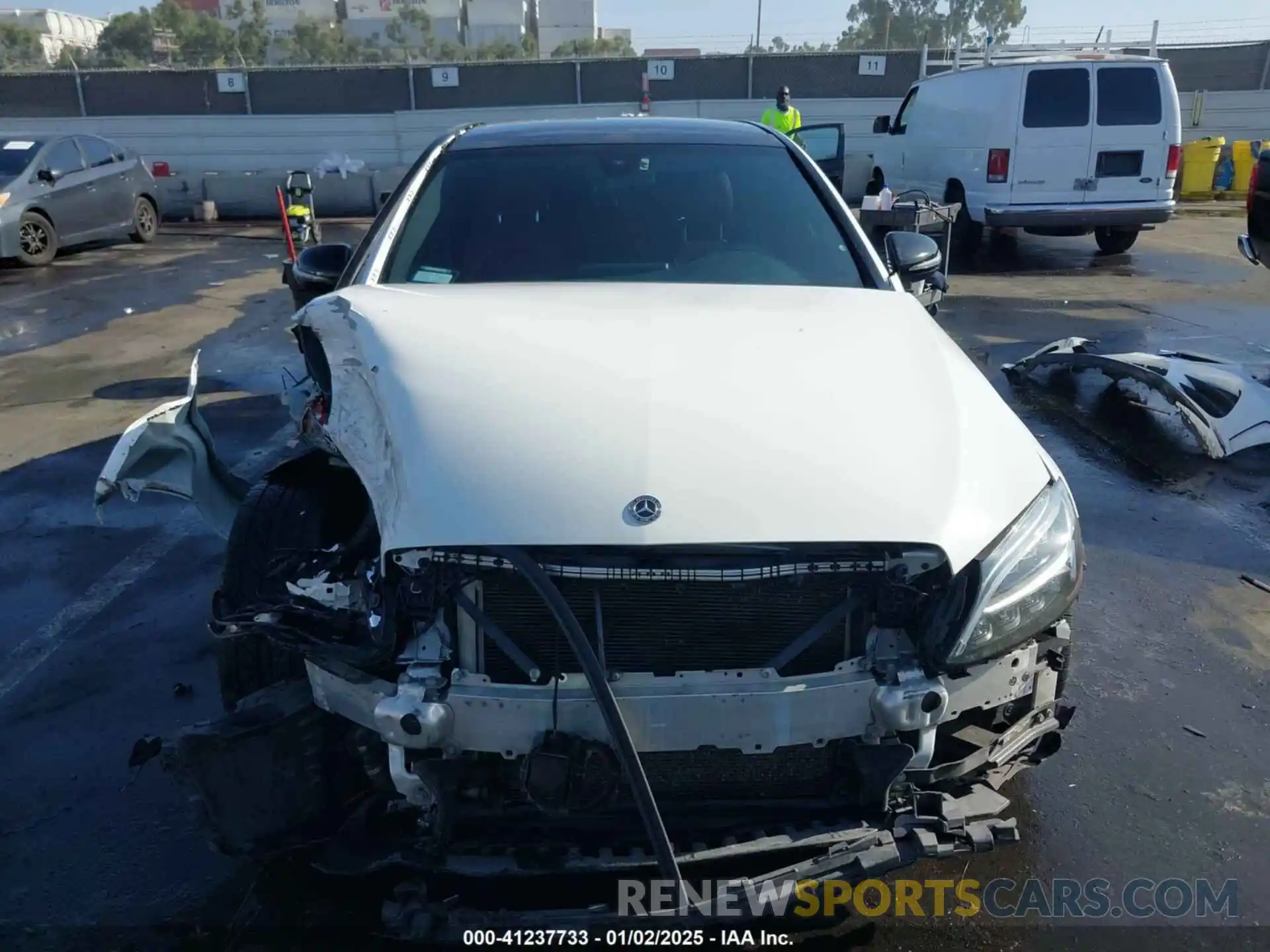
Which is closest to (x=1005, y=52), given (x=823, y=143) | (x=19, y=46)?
(x=823, y=143)

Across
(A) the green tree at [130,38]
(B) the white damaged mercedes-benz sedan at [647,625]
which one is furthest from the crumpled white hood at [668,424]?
(A) the green tree at [130,38]

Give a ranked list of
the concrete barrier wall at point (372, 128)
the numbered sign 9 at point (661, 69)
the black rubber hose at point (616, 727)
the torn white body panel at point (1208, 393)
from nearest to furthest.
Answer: the black rubber hose at point (616, 727) → the torn white body panel at point (1208, 393) → the concrete barrier wall at point (372, 128) → the numbered sign 9 at point (661, 69)

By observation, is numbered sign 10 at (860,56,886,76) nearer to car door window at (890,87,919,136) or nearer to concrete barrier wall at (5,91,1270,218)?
concrete barrier wall at (5,91,1270,218)

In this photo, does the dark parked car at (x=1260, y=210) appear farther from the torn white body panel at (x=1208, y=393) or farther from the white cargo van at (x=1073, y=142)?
the white cargo van at (x=1073, y=142)

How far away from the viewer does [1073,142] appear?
11977mm

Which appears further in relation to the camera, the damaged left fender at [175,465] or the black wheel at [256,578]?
the damaged left fender at [175,465]

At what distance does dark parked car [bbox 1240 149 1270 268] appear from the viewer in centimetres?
669

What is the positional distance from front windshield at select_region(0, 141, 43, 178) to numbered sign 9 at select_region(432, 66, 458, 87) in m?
8.94

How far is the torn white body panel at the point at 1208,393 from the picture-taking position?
601 cm

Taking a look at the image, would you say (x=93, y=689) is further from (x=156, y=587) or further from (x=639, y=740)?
(x=639, y=740)

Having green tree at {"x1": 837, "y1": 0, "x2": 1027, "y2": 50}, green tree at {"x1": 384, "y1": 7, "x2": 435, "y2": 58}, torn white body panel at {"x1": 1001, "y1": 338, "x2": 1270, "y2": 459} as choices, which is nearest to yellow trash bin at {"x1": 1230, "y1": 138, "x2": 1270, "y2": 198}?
torn white body panel at {"x1": 1001, "y1": 338, "x2": 1270, "y2": 459}

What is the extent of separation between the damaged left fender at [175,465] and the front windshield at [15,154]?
11.2 m

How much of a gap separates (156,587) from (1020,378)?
237 inches

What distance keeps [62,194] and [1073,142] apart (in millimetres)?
12699
